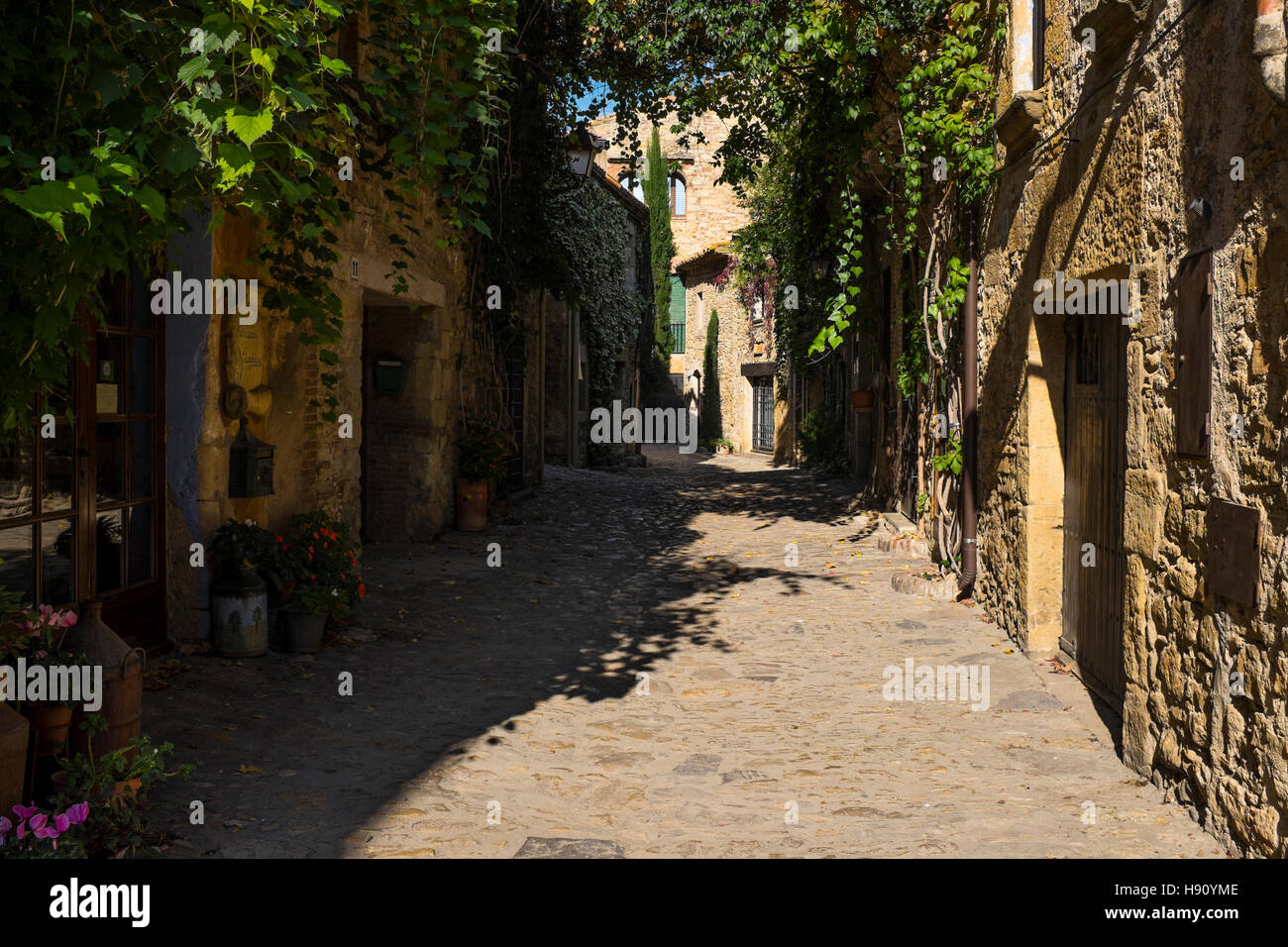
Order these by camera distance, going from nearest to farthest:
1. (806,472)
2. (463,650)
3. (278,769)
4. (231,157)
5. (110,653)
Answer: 1. (231,157)
2. (110,653)
3. (278,769)
4. (463,650)
5. (806,472)

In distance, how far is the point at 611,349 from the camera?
766 inches

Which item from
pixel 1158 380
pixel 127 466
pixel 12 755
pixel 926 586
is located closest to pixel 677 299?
pixel 926 586

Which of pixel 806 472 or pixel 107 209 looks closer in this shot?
pixel 107 209

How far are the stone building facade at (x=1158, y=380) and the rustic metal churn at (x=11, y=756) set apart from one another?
11.5 feet

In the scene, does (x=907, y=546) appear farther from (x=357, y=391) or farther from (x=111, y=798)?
(x=111, y=798)

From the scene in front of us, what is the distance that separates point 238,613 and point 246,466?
0.85 m

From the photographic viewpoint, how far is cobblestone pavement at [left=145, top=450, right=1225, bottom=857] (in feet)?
11.4

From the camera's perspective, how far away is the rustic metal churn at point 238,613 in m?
5.50

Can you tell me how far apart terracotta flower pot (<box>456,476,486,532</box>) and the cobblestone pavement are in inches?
84.4

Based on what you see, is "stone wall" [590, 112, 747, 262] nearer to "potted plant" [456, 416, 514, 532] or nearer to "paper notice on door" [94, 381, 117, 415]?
"potted plant" [456, 416, 514, 532]

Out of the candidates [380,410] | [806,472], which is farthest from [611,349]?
[380,410]

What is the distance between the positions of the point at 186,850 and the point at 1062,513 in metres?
4.57

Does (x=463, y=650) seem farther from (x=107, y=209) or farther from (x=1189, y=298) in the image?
(x=1189, y=298)

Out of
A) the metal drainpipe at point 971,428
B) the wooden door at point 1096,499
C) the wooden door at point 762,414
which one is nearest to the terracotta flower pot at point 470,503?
the metal drainpipe at point 971,428
